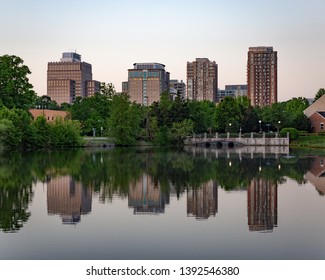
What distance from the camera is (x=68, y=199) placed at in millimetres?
20750

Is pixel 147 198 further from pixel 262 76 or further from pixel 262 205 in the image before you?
pixel 262 76

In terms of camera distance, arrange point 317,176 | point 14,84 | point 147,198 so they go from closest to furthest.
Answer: point 147,198 → point 317,176 → point 14,84

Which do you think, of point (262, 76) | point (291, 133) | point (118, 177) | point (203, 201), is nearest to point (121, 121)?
point (291, 133)

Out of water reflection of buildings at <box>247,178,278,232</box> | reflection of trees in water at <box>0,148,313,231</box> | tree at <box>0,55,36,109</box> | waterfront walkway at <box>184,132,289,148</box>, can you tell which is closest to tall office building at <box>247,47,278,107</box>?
waterfront walkway at <box>184,132,289,148</box>

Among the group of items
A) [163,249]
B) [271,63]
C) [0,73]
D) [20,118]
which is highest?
[271,63]

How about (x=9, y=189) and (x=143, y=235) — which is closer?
(x=143, y=235)

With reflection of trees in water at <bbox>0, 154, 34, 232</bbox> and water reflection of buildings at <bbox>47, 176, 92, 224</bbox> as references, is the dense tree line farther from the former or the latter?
water reflection of buildings at <bbox>47, 176, 92, 224</bbox>

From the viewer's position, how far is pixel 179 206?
19141mm

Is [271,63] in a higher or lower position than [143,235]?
higher

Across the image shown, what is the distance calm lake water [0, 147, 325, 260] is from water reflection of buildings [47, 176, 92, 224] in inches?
1.3

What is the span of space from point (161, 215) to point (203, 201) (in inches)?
130

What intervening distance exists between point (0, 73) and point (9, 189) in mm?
40454

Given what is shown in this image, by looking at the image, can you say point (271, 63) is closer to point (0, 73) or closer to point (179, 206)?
point (0, 73)

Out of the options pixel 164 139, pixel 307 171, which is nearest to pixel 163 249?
pixel 307 171
